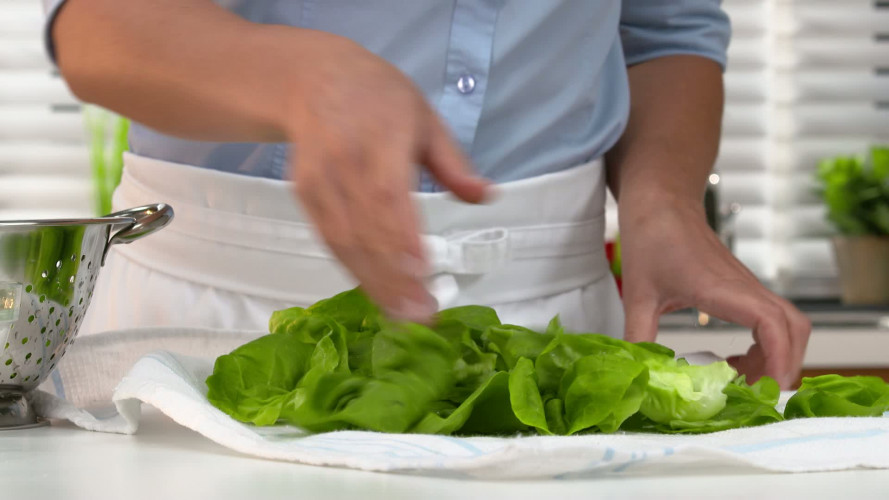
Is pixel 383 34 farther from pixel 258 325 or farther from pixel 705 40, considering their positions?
pixel 705 40

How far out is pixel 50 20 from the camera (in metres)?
0.65

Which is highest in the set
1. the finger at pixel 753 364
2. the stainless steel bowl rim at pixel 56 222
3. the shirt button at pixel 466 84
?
the shirt button at pixel 466 84

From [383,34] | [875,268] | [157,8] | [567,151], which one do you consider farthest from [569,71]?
[875,268]

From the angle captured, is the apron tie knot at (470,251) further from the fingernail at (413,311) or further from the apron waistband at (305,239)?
the fingernail at (413,311)

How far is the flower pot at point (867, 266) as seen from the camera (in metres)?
2.25

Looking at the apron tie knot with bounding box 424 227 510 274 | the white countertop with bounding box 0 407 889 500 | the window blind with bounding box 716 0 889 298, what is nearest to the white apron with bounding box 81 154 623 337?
the apron tie knot with bounding box 424 227 510 274

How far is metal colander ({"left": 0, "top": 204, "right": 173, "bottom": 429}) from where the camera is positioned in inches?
22.4

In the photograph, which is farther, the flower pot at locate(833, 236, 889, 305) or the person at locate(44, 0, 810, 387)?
the flower pot at locate(833, 236, 889, 305)

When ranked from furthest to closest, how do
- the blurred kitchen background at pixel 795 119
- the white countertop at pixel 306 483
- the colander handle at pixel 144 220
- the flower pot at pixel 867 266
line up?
the blurred kitchen background at pixel 795 119, the flower pot at pixel 867 266, the colander handle at pixel 144 220, the white countertop at pixel 306 483

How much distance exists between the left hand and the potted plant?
4.82ft

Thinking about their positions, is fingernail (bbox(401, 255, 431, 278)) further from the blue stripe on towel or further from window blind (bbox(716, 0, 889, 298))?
window blind (bbox(716, 0, 889, 298))

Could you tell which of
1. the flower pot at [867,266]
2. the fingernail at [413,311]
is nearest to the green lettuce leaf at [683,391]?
the fingernail at [413,311]

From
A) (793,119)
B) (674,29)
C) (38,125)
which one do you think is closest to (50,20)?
(674,29)

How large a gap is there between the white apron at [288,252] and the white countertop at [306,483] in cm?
37
